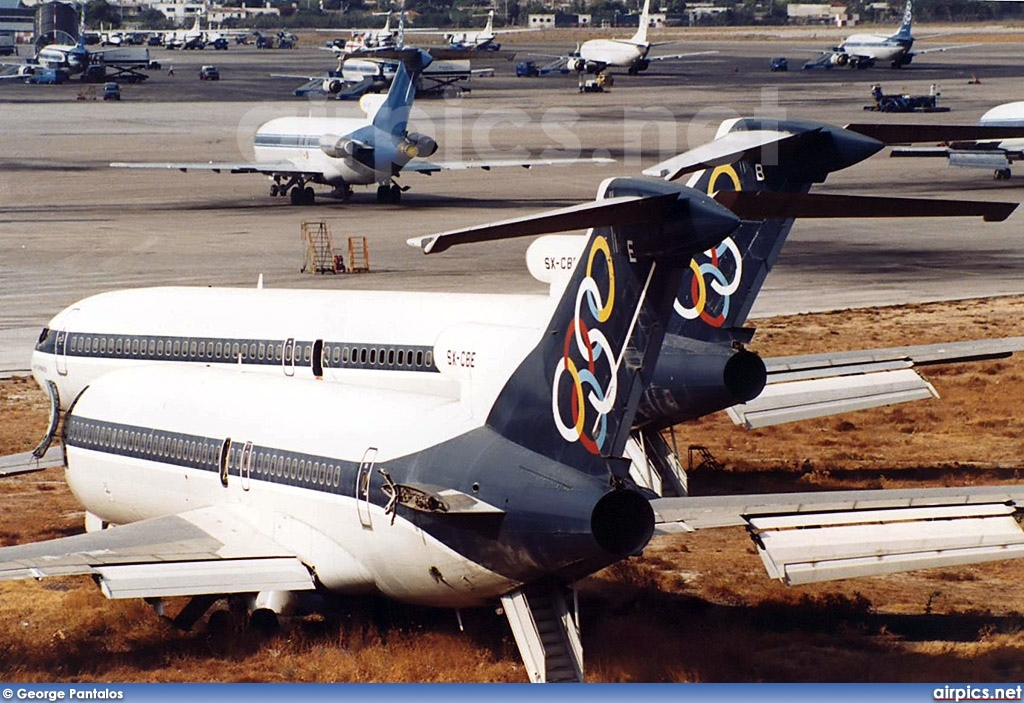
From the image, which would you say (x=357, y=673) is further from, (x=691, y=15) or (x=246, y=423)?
(x=691, y=15)

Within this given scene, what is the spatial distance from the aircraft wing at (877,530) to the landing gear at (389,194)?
206 feet

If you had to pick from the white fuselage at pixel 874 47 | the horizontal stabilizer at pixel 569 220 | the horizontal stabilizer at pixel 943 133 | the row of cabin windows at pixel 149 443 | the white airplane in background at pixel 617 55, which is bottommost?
the white airplane in background at pixel 617 55

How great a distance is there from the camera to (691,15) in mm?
160750

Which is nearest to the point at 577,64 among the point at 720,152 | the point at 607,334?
the point at 720,152

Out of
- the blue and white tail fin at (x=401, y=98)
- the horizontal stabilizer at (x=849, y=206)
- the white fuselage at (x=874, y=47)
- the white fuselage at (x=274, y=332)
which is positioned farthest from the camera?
the white fuselage at (x=874, y=47)

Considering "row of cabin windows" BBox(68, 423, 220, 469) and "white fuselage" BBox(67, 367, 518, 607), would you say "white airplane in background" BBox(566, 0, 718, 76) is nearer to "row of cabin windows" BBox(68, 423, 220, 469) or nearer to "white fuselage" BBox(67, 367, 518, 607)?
"row of cabin windows" BBox(68, 423, 220, 469)

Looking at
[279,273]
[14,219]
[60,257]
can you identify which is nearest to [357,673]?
[279,273]

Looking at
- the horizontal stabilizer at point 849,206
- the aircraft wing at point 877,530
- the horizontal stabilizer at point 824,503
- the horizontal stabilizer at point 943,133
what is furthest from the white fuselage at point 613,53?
the horizontal stabilizer at point 849,206

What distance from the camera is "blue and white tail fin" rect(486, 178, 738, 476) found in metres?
16.6

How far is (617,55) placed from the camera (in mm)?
148125

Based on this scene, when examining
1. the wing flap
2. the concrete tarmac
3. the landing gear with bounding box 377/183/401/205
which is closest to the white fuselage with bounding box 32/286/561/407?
the wing flap

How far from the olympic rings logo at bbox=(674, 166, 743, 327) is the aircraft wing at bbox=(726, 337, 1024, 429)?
2.68m

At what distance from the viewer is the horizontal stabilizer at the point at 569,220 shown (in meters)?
14.0

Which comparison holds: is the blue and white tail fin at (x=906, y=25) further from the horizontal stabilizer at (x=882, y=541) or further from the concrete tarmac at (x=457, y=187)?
the horizontal stabilizer at (x=882, y=541)
